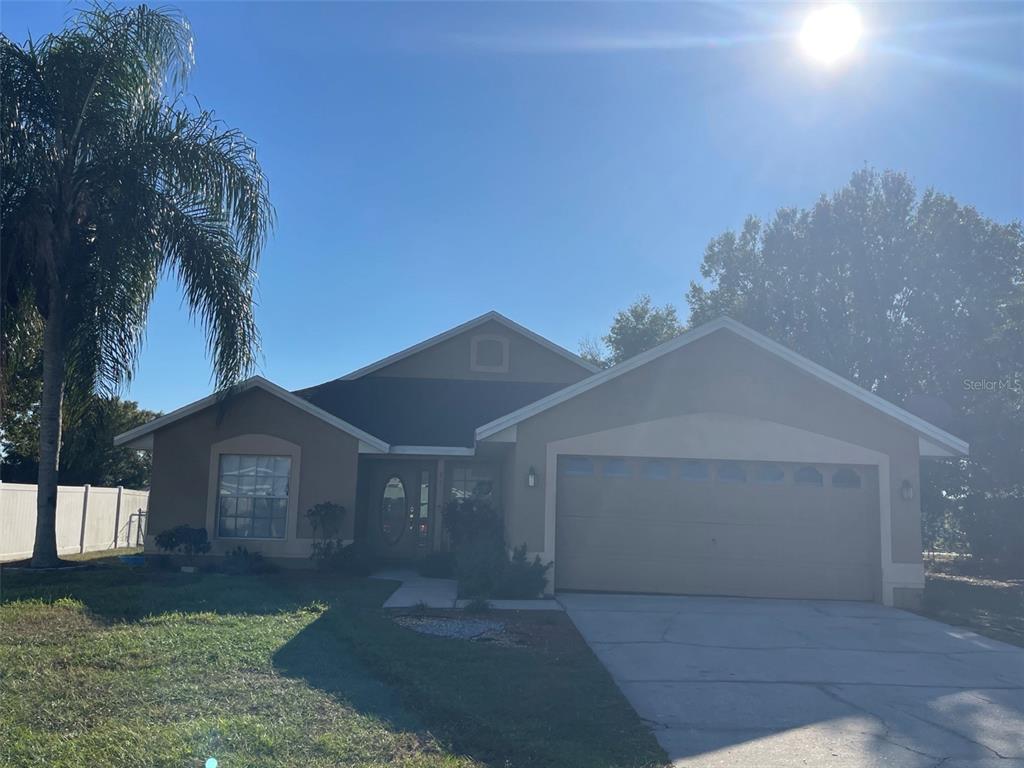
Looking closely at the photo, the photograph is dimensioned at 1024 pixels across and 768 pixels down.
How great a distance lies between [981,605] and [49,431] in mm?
15704

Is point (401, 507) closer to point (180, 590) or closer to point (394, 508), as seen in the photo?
point (394, 508)

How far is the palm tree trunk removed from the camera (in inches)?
554

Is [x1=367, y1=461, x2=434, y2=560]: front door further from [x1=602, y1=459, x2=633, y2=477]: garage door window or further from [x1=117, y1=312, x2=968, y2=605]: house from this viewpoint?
[x1=602, y1=459, x2=633, y2=477]: garage door window

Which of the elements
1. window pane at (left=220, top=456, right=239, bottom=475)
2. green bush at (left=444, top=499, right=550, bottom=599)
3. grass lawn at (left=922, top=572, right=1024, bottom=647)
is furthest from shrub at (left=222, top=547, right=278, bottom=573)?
grass lawn at (left=922, top=572, right=1024, bottom=647)

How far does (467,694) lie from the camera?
7.12 m

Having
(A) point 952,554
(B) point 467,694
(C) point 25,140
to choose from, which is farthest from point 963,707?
(A) point 952,554

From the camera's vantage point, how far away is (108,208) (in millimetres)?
14031

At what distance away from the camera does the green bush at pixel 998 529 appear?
22.5 m

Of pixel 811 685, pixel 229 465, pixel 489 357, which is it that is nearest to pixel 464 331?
pixel 489 357

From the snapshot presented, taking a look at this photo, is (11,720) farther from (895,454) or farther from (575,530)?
(895,454)

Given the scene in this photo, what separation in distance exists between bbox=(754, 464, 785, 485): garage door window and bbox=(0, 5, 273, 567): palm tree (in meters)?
8.59

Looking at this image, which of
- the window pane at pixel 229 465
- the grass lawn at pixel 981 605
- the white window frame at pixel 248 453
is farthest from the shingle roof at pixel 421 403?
the grass lawn at pixel 981 605

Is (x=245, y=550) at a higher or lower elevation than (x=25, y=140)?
lower

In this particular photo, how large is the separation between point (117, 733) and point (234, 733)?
749 millimetres
